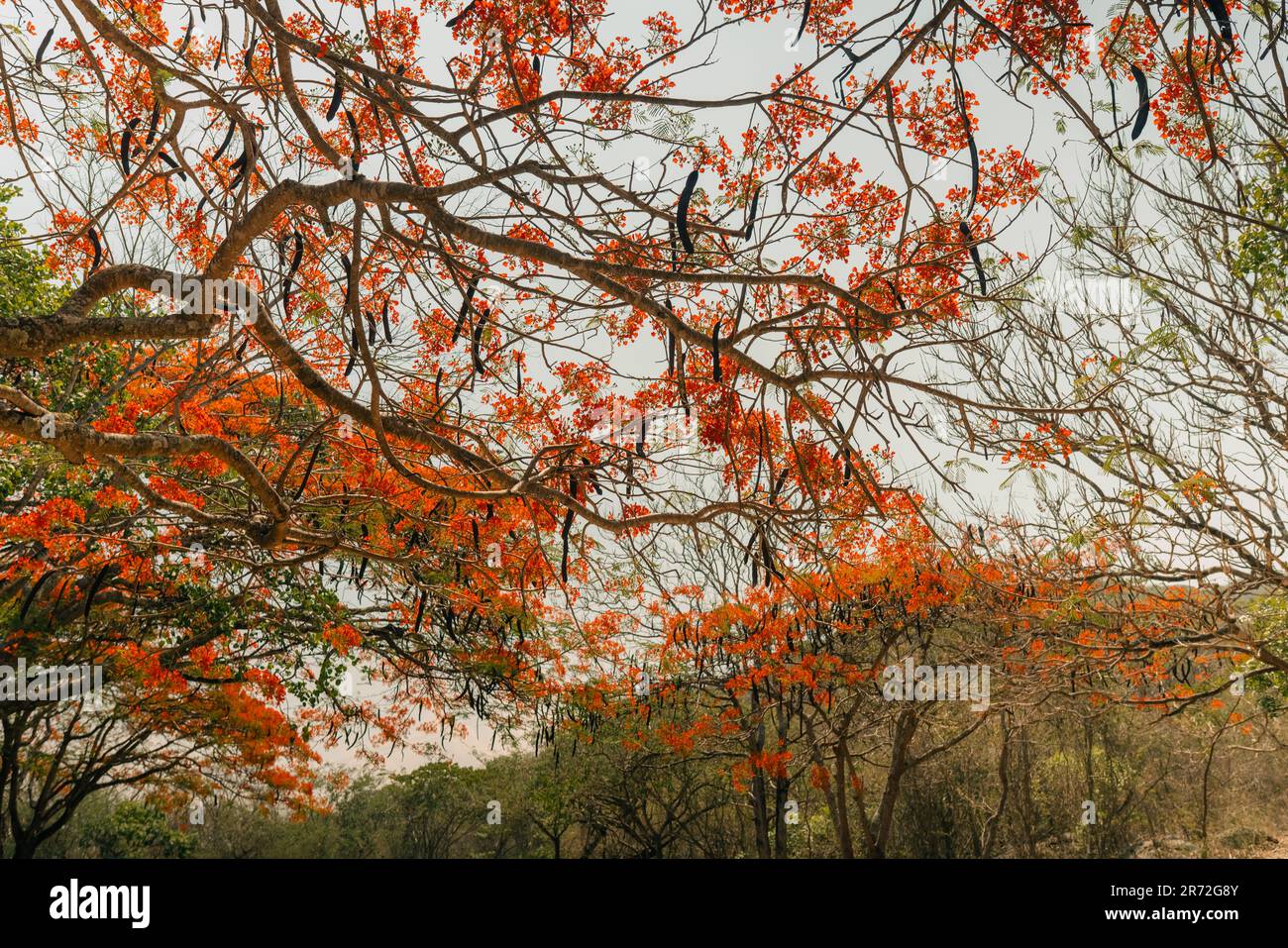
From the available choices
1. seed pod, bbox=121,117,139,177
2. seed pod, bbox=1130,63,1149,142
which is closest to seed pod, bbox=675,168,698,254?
seed pod, bbox=1130,63,1149,142

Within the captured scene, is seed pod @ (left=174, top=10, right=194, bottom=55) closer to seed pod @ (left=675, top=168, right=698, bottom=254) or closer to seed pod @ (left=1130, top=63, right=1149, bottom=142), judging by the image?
seed pod @ (left=675, top=168, right=698, bottom=254)

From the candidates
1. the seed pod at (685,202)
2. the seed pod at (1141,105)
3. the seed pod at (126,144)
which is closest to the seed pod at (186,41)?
the seed pod at (126,144)

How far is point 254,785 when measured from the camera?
9148mm

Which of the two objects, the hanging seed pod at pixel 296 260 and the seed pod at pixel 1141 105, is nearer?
the seed pod at pixel 1141 105

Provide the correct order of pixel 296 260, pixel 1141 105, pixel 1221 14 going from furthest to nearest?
pixel 296 260 → pixel 1141 105 → pixel 1221 14

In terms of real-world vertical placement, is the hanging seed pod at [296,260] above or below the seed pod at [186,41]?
below

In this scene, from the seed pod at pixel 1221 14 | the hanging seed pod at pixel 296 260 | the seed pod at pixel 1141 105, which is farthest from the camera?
the hanging seed pod at pixel 296 260

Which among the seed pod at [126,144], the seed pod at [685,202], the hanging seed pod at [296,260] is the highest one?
the seed pod at [126,144]

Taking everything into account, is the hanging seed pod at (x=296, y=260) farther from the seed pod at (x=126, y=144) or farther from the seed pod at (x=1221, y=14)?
the seed pod at (x=1221, y=14)

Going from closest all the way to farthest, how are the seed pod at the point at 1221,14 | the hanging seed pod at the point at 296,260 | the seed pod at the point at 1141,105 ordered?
the seed pod at the point at 1221,14 < the seed pod at the point at 1141,105 < the hanging seed pod at the point at 296,260

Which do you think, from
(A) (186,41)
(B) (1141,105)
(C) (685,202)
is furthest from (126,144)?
(B) (1141,105)

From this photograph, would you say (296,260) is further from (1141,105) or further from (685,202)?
(1141,105)
